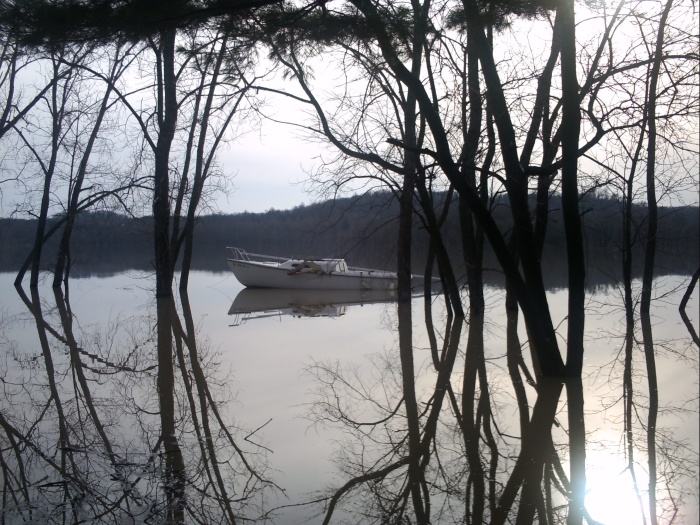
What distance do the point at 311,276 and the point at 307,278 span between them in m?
0.18

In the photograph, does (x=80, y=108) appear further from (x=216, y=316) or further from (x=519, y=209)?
(x=519, y=209)

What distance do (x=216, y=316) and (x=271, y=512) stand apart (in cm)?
1274

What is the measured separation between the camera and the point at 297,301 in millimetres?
21516

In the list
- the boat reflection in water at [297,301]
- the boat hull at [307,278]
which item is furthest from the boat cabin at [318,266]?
the boat reflection in water at [297,301]

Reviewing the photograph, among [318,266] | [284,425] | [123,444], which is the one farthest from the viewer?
[318,266]

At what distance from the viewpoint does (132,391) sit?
8180 mm

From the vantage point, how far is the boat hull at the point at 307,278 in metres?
24.7

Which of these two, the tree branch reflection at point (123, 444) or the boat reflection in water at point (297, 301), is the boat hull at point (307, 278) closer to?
the boat reflection in water at point (297, 301)

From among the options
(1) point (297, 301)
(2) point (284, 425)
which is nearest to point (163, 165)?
(1) point (297, 301)

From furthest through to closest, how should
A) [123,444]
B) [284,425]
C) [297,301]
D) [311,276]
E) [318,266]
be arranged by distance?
[311,276] < [318,266] < [297,301] < [284,425] < [123,444]

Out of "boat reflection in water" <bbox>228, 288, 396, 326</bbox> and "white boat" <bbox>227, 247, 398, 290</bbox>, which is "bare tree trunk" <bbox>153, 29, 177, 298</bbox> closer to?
"boat reflection in water" <bbox>228, 288, 396, 326</bbox>

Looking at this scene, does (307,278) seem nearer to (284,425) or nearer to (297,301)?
(297,301)

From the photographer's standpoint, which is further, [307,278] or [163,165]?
[307,278]

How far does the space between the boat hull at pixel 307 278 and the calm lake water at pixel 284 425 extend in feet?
35.0
